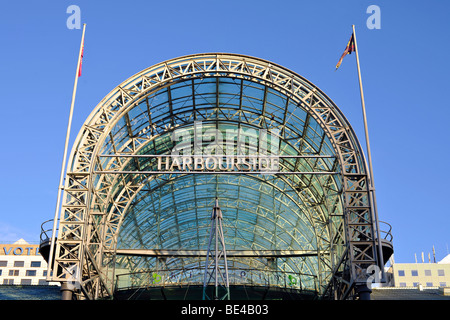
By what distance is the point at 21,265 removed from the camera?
102 m

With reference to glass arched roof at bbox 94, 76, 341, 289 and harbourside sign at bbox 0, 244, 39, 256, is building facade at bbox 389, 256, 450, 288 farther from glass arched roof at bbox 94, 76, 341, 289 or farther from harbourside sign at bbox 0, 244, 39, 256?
harbourside sign at bbox 0, 244, 39, 256

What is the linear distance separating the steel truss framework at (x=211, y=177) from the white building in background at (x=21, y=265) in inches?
1893

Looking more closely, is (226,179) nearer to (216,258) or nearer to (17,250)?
(216,258)

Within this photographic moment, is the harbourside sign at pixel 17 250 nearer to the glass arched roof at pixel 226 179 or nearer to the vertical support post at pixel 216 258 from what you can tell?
the glass arched roof at pixel 226 179

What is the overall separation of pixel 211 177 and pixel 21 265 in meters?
60.0

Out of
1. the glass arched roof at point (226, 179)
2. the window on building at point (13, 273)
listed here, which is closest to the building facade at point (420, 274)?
the glass arched roof at point (226, 179)

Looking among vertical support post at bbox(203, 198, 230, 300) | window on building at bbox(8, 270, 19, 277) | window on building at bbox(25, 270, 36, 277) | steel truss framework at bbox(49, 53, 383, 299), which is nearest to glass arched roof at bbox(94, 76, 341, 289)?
steel truss framework at bbox(49, 53, 383, 299)

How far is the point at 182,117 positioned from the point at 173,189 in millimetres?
13030

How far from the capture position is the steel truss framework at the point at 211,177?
32.6m

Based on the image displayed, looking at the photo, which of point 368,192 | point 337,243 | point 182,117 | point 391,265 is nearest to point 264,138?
point 182,117

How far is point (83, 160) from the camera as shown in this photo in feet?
111

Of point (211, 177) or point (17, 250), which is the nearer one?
point (211, 177)

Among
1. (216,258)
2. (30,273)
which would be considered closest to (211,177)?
(216,258)
